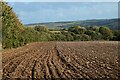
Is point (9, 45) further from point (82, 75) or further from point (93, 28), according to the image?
point (93, 28)

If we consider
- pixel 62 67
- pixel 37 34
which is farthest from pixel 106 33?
pixel 62 67

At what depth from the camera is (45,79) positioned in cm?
1472

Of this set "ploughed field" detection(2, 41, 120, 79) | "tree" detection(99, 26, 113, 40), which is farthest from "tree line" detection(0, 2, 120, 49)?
"ploughed field" detection(2, 41, 120, 79)

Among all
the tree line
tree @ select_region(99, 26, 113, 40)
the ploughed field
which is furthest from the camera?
tree @ select_region(99, 26, 113, 40)

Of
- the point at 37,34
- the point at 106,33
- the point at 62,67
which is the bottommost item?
the point at 106,33

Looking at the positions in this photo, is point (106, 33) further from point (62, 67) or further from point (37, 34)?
point (62, 67)

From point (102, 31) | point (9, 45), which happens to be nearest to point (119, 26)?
point (102, 31)

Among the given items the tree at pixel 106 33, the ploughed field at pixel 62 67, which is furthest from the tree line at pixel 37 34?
the ploughed field at pixel 62 67

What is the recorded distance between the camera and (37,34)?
284 ft

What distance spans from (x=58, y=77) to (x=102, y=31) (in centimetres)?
11015

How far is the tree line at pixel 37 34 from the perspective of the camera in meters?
43.5

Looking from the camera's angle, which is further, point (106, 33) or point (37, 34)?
point (106, 33)

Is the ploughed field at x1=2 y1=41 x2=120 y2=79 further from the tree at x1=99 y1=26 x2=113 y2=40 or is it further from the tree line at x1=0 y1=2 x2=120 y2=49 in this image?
the tree at x1=99 y1=26 x2=113 y2=40

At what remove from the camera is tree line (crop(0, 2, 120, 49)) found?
1714 inches
